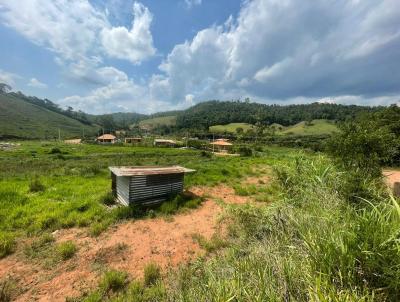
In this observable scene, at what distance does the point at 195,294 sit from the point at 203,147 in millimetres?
56305

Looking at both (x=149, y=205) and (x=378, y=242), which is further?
(x=149, y=205)

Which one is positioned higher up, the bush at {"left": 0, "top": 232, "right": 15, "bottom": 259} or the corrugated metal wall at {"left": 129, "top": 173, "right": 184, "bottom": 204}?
the corrugated metal wall at {"left": 129, "top": 173, "right": 184, "bottom": 204}

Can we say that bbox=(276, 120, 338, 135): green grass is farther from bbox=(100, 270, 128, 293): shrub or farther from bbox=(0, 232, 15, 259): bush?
bbox=(0, 232, 15, 259): bush

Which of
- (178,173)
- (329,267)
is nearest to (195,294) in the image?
(329,267)

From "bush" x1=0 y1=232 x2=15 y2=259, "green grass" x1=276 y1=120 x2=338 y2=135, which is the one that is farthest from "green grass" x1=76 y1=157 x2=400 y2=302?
"green grass" x1=276 y1=120 x2=338 y2=135

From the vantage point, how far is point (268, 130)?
93188 mm

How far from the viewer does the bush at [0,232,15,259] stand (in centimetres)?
482

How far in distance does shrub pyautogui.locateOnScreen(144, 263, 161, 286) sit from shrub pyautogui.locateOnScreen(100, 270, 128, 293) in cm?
40

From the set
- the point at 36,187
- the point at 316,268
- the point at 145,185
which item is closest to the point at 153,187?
the point at 145,185

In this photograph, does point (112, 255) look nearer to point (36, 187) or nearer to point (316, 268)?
point (316, 268)

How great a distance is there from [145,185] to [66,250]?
3252 millimetres

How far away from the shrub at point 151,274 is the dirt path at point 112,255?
0.82 feet

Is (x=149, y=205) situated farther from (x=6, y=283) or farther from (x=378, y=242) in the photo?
(x=378, y=242)

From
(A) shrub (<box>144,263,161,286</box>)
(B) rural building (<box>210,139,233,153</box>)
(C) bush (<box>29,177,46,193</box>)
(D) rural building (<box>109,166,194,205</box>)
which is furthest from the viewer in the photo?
(B) rural building (<box>210,139,233,153</box>)
